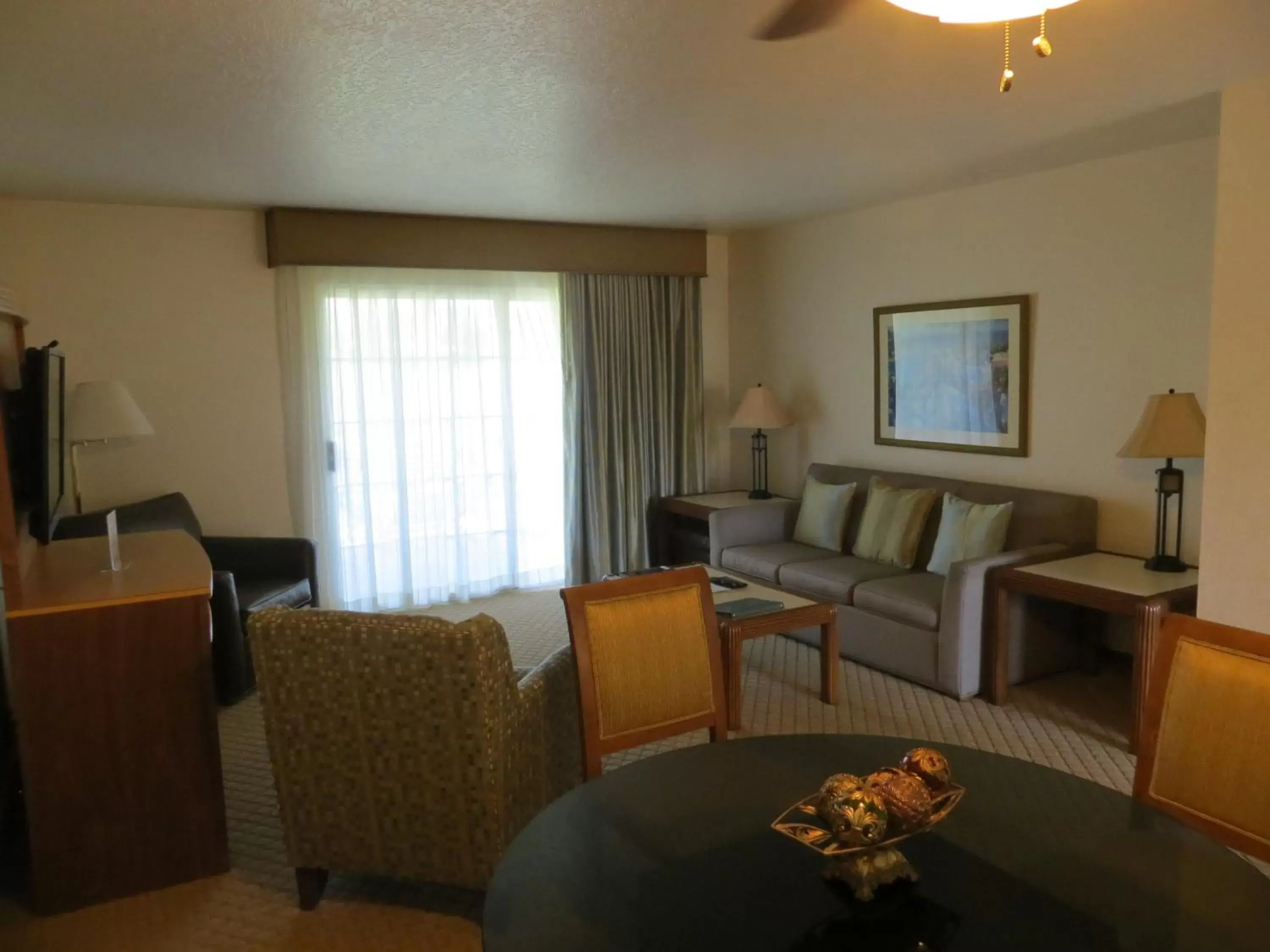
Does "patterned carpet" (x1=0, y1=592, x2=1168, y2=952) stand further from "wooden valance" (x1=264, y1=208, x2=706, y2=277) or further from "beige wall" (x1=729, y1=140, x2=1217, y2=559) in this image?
"wooden valance" (x1=264, y1=208, x2=706, y2=277)

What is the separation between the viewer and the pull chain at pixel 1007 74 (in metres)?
1.88

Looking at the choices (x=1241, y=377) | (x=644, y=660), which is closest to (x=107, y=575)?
(x=644, y=660)

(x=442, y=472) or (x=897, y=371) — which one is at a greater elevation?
(x=897, y=371)

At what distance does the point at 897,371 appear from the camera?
16.8 feet

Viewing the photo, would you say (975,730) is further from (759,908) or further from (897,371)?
(759,908)

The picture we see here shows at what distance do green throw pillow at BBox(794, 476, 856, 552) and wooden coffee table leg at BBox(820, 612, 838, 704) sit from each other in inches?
47.5

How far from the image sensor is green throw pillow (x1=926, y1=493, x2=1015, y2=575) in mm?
4133

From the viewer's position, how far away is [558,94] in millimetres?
2885

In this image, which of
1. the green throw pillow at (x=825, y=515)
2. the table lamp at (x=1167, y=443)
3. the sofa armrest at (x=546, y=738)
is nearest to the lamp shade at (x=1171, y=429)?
the table lamp at (x=1167, y=443)

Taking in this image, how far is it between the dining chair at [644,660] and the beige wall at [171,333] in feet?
11.7

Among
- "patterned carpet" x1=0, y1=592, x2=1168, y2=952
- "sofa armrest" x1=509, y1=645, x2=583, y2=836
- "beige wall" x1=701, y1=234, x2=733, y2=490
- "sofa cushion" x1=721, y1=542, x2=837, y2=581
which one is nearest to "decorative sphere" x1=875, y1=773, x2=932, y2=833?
"sofa armrest" x1=509, y1=645, x2=583, y2=836

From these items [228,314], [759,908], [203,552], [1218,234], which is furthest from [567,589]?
[228,314]

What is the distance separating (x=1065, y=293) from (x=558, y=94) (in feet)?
8.84

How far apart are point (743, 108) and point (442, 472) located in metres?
3.15
